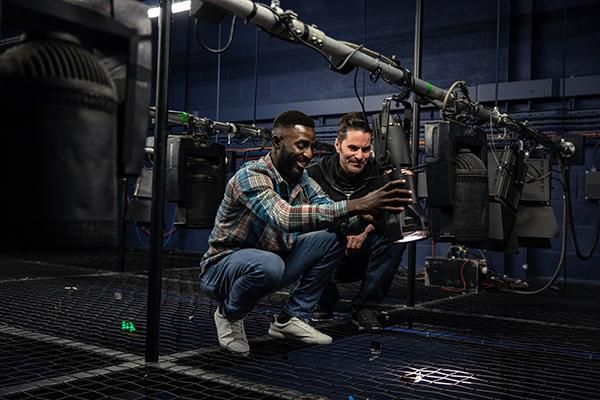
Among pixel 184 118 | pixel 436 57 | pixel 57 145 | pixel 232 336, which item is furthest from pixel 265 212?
pixel 436 57

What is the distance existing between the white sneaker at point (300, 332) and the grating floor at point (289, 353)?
0.15 ft

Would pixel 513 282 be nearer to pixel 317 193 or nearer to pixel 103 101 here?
pixel 317 193

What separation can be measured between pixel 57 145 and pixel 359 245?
7.93 feet

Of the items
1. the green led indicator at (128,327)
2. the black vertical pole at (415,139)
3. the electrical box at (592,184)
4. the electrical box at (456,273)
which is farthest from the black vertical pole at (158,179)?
the electrical box at (592,184)

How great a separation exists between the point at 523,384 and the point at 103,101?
1.81 metres

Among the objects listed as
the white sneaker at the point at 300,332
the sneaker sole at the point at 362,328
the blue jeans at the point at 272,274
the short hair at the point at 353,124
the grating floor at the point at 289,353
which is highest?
the short hair at the point at 353,124

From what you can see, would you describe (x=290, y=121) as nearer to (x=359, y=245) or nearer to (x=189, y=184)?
(x=359, y=245)

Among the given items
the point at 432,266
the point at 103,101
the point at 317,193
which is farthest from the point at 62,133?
the point at 432,266

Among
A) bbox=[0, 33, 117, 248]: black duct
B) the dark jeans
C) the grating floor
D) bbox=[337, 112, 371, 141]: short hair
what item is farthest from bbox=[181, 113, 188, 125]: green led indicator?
bbox=[0, 33, 117, 248]: black duct

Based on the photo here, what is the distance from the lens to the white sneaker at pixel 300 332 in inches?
95.9

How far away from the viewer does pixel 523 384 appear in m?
1.93

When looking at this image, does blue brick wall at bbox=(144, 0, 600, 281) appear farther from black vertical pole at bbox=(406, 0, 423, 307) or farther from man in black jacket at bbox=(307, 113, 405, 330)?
man in black jacket at bbox=(307, 113, 405, 330)

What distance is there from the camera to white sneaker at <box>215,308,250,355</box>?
2215 millimetres

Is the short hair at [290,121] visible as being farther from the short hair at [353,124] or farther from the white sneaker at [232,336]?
the white sneaker at [232,336]
